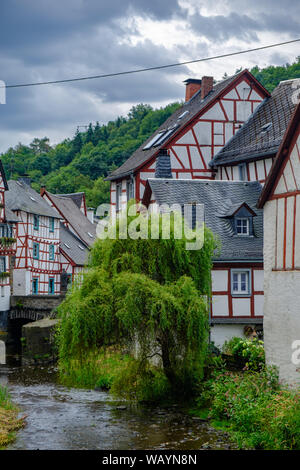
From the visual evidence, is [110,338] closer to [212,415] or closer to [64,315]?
[64,315]

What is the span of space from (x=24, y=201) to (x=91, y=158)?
40.5m

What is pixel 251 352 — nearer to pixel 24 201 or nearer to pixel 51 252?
pixel 24 201

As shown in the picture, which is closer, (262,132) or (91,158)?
(262,132)

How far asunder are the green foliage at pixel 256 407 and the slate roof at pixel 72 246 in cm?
2855

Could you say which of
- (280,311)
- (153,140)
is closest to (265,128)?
(153,140)

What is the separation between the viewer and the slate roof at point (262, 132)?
29.3 meters

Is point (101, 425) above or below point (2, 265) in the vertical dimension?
below

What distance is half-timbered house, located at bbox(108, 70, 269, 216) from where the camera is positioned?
32375 millimetres

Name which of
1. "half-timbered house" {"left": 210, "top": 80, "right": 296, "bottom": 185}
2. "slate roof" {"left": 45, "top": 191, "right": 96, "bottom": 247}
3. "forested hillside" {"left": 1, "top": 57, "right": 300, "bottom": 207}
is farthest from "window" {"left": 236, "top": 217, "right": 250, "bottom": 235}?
"forested hillside" {"left": 1, "top": 57, "right": 300, "bottom": 207}

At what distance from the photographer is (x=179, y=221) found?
18.3 metres

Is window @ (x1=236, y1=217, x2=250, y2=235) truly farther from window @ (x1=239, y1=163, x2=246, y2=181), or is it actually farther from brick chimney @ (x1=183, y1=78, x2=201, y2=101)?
brick chimney @ (x1=183, y1=78, x2=201, y2=101)

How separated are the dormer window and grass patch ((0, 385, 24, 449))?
1008 cm

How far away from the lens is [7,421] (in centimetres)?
1592

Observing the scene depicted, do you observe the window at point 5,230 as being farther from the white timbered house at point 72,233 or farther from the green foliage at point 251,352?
the green foliage at point 251,352
